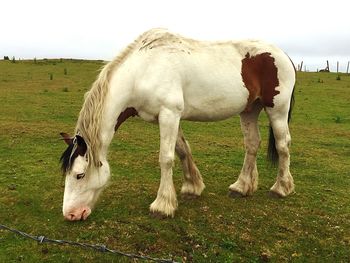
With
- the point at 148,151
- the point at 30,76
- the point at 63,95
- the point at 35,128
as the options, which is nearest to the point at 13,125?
the point at 35,128

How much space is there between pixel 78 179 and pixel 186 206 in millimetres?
1700

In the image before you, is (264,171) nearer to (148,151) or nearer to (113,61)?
(148,151)

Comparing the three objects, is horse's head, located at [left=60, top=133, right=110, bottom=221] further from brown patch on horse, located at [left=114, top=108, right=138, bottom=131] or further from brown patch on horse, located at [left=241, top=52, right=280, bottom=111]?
brown patch on horse, located at [left=241, top=52, right=280, bottom=111]

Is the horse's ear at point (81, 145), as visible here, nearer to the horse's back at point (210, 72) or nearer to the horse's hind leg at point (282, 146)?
the horse's back at point (210, 72)

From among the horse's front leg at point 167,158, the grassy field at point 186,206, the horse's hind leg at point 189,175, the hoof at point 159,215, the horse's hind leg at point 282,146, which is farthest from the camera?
the horse's hind leg at point 282,146

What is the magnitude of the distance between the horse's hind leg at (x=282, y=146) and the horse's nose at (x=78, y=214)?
2.97 meters

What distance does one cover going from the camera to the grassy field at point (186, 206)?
4.77 metres

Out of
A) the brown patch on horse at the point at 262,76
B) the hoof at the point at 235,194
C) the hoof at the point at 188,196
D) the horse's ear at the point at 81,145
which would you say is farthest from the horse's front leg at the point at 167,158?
the brown patch on horse at the point at 262,76

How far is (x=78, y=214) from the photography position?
4.94 m

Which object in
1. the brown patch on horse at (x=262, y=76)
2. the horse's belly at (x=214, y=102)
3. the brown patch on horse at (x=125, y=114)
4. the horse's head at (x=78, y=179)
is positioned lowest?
the horse's head at (x=78, y=179)

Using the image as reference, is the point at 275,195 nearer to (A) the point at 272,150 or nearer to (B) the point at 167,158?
(A) the point at 272,150

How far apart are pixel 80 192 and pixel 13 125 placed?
7.23 metres

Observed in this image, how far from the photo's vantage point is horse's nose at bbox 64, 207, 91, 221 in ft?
16.0

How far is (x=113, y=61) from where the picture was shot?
5.34m
